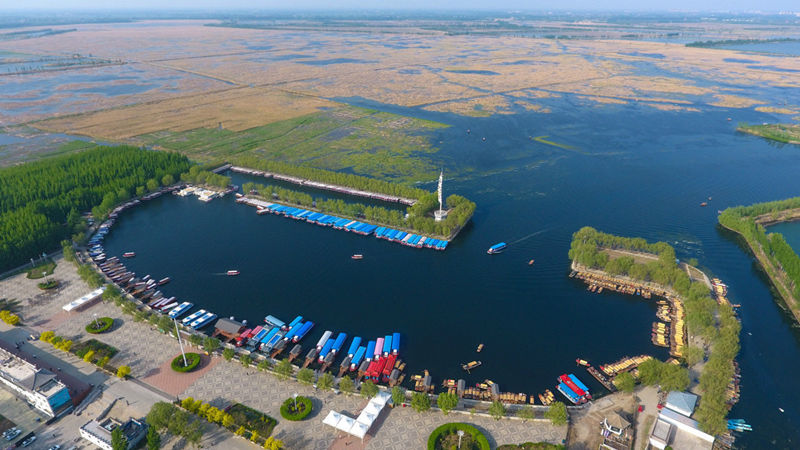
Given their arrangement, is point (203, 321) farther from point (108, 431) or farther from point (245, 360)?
point (108, 431)

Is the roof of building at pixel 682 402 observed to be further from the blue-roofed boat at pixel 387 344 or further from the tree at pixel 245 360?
the tree at pixel 245 360

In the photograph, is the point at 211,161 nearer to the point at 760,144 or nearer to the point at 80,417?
the point at 80,417

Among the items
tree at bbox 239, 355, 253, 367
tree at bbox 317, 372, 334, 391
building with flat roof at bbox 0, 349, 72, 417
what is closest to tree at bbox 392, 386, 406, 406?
tree at bbox 317, 372, 334, 391

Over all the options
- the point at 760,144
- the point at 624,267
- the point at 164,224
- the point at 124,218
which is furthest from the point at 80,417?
the point at 760,144

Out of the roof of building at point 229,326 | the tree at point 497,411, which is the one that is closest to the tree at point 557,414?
the tree at point 497,411

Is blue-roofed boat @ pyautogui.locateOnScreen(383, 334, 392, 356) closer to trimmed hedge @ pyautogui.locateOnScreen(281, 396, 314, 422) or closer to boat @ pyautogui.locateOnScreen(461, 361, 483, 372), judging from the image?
boat @ pyautogui.locateOnScreen(461, 361, 483, 372)
